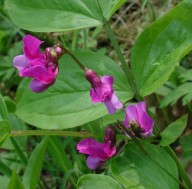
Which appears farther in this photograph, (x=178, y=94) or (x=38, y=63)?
(x=178, y=94)

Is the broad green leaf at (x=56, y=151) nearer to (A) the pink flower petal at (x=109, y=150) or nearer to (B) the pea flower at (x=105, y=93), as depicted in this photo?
(A) the pink flower petal at (x=109, y=150)

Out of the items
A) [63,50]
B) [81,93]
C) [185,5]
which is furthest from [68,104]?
[185,5]

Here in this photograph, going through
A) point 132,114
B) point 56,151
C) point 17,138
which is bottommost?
point 17,138

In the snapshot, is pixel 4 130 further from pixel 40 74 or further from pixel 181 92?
pixel 181 92

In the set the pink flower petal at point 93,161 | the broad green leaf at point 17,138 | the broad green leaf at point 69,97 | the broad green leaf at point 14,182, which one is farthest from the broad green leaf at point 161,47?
the broad green leaf at point 17,138

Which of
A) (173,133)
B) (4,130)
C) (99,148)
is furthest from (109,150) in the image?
(4,130)

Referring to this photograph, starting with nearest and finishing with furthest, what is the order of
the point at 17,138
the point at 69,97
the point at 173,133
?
1. the point at 173,133
2. the point at 69,97
3. the point at 17,138

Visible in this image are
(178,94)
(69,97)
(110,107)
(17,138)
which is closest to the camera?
(110,107)
